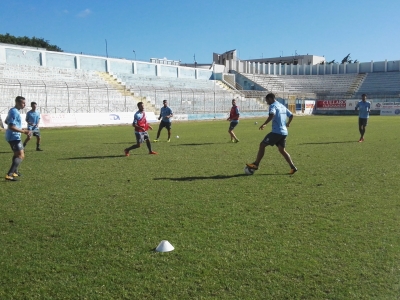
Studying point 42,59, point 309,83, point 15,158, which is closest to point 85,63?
point 42,59

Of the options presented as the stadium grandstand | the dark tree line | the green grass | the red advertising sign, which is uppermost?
the dark tree line

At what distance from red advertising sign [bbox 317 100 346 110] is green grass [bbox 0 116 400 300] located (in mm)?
49721

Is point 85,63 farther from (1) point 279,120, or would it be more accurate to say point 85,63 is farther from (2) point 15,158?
(1) point 279,120

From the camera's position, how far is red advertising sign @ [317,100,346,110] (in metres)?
55.6

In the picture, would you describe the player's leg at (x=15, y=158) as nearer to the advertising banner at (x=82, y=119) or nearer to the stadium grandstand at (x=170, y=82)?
the advertising banner at (x=82, y=119)

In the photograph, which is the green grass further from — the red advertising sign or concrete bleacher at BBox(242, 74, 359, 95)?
concrete bleacher at BBox(242, 74, 359, 95)

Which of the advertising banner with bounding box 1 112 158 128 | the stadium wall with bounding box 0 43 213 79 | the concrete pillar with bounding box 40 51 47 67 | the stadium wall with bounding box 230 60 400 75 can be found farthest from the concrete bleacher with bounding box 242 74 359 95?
the advertising banner with bounding box 1 112 158 128

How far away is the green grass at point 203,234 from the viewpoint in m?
3.51

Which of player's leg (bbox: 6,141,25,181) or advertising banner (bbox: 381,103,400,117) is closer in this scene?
player's leg (bbox: 6,141,25,181)

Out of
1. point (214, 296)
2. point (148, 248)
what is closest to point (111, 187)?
point (148, 248)

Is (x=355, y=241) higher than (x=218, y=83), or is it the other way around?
(x=218, y=83)

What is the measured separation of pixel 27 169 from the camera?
9.92 metres

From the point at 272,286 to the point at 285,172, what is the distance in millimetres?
5571

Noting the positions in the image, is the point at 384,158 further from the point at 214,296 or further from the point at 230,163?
the point at 214,296
